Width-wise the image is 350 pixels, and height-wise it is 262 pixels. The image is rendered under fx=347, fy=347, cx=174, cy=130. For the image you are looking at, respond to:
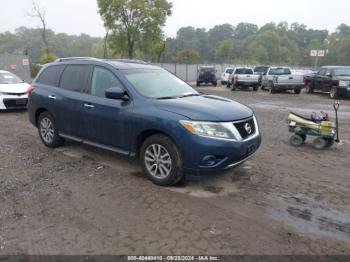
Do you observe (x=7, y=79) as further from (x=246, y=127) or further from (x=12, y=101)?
(x=246, y=127)

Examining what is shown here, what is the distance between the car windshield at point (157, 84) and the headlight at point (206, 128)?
3.14 feet

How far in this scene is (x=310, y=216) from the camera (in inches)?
164

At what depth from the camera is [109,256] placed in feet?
11.0

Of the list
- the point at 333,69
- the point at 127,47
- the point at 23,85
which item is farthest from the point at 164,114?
the point at 127,47

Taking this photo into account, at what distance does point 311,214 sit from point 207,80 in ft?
92.4

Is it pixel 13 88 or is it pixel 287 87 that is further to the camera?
pixel 287 87

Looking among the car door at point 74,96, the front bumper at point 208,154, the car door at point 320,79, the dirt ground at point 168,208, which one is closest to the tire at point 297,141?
the dirt ground at point 168,208

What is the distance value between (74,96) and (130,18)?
2849 cm

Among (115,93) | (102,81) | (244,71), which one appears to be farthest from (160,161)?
(244,71)

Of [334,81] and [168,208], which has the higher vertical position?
[334,81]

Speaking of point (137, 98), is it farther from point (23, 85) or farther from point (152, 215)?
point (23, 85)

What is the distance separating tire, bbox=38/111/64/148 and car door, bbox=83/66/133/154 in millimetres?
1117

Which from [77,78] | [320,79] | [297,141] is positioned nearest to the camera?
[77,78]

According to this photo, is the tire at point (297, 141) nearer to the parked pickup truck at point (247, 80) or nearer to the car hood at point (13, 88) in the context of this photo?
the car hood at point (13, 88)
